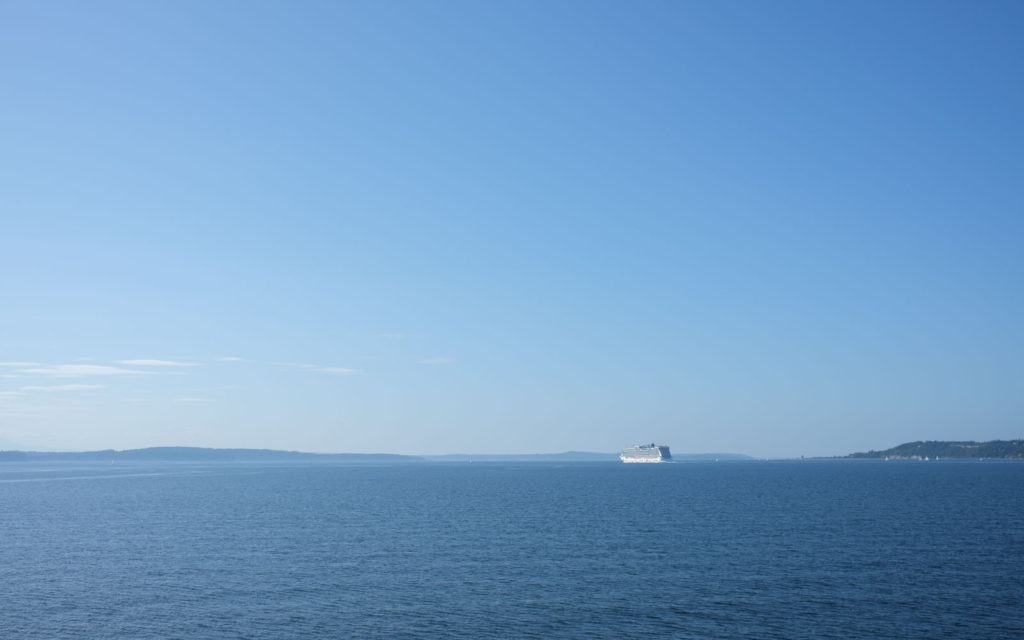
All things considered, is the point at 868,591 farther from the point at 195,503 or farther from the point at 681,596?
the point at 195,503

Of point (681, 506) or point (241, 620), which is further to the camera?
point (681, 506)

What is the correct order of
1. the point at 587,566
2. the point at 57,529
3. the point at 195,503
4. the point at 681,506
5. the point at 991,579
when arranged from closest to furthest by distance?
the point at 991,579
the point at 587,566
the point at 57,529
the point at 681,506
the point at 195,503

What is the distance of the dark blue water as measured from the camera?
43.2 metres

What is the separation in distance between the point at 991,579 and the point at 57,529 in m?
93.2

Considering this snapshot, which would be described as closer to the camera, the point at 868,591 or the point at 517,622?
the point at 517,622

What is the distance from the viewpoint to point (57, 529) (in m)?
84.8

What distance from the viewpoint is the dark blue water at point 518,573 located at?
142 feet

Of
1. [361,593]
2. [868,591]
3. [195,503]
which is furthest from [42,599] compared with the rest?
[195,503]

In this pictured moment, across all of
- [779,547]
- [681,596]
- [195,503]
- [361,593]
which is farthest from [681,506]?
[195,503]

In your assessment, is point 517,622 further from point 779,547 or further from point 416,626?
point 779,547

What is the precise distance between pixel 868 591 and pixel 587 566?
2061 centimetres

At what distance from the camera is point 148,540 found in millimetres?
75375

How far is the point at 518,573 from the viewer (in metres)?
57.1

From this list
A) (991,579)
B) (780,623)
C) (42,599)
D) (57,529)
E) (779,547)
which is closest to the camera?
(780,623)
